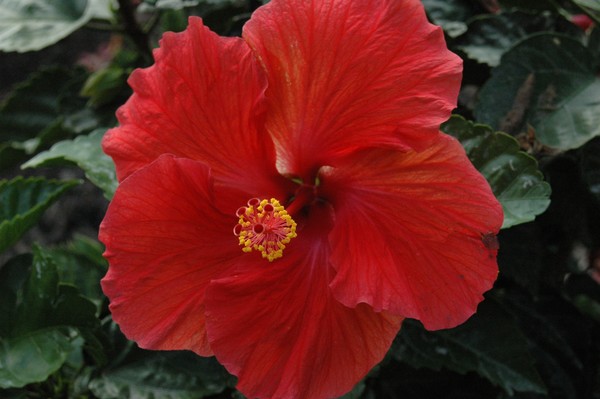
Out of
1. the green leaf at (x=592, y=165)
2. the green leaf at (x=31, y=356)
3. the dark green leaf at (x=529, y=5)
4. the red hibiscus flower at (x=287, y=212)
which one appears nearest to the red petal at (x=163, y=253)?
the red hibiscus flower at (x=287, y=212)

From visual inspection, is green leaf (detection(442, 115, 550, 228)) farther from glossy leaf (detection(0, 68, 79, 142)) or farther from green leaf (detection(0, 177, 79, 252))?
glossy leaf (detection(0, 68, 79, 142))

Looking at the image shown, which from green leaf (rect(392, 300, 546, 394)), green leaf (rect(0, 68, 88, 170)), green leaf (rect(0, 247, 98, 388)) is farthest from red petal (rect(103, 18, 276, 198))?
green leaf (rect(0, 68, 88, 170))

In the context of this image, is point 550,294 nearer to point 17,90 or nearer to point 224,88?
point 224,88

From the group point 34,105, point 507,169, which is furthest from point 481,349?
point 34,105

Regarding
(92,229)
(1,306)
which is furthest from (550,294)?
(92,229)

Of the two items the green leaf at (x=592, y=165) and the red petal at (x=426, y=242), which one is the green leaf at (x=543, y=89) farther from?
the red petal at (x=426, y=242)

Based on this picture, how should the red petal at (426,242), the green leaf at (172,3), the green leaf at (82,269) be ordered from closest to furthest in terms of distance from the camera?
the red petal at (426,242), the green leaf at (172,3), the green leaf at (82,269)
